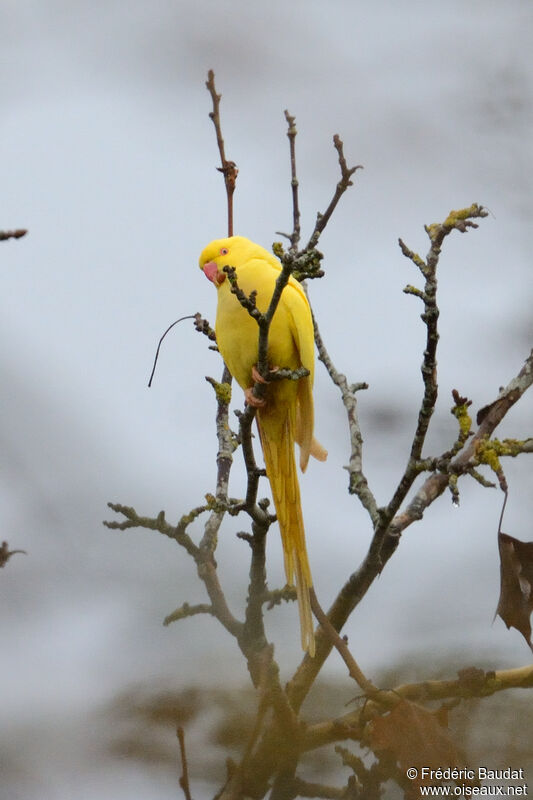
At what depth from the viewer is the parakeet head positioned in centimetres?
299

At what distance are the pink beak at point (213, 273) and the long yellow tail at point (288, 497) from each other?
18.1 inches

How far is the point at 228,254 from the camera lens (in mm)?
3033

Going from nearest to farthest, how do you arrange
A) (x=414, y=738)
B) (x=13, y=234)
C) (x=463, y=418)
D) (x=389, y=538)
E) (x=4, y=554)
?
(x=13, y=234)
(x=4, y=554)
(x=414, y=738)
(x=463, y=418)
(x=389, y=538)

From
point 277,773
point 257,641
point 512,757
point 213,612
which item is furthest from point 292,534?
point 512,757

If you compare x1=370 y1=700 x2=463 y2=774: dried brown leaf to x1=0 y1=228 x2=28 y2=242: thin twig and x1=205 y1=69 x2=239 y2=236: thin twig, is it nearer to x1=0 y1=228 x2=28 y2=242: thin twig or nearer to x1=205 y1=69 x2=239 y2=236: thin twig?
x1=0 y1=228 x2=28 y2=242: thin twig

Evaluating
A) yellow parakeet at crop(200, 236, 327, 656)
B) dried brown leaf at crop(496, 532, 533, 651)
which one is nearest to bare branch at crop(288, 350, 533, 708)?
dried brown leaf at crop(496, 532, 533, 651)

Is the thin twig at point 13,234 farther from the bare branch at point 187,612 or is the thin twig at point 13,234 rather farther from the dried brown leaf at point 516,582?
the dried brown leaf at point 516,582

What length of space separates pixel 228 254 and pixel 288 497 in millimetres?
904

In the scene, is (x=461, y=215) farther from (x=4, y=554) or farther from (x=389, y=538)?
(x=4, y=554)

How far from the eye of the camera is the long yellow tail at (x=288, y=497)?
2332 millimetres

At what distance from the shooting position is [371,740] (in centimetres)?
166

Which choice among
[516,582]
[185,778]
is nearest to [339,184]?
[516,582]

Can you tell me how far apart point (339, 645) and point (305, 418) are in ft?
3.46

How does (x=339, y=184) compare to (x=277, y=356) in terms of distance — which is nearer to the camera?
(x=339, y=184)
